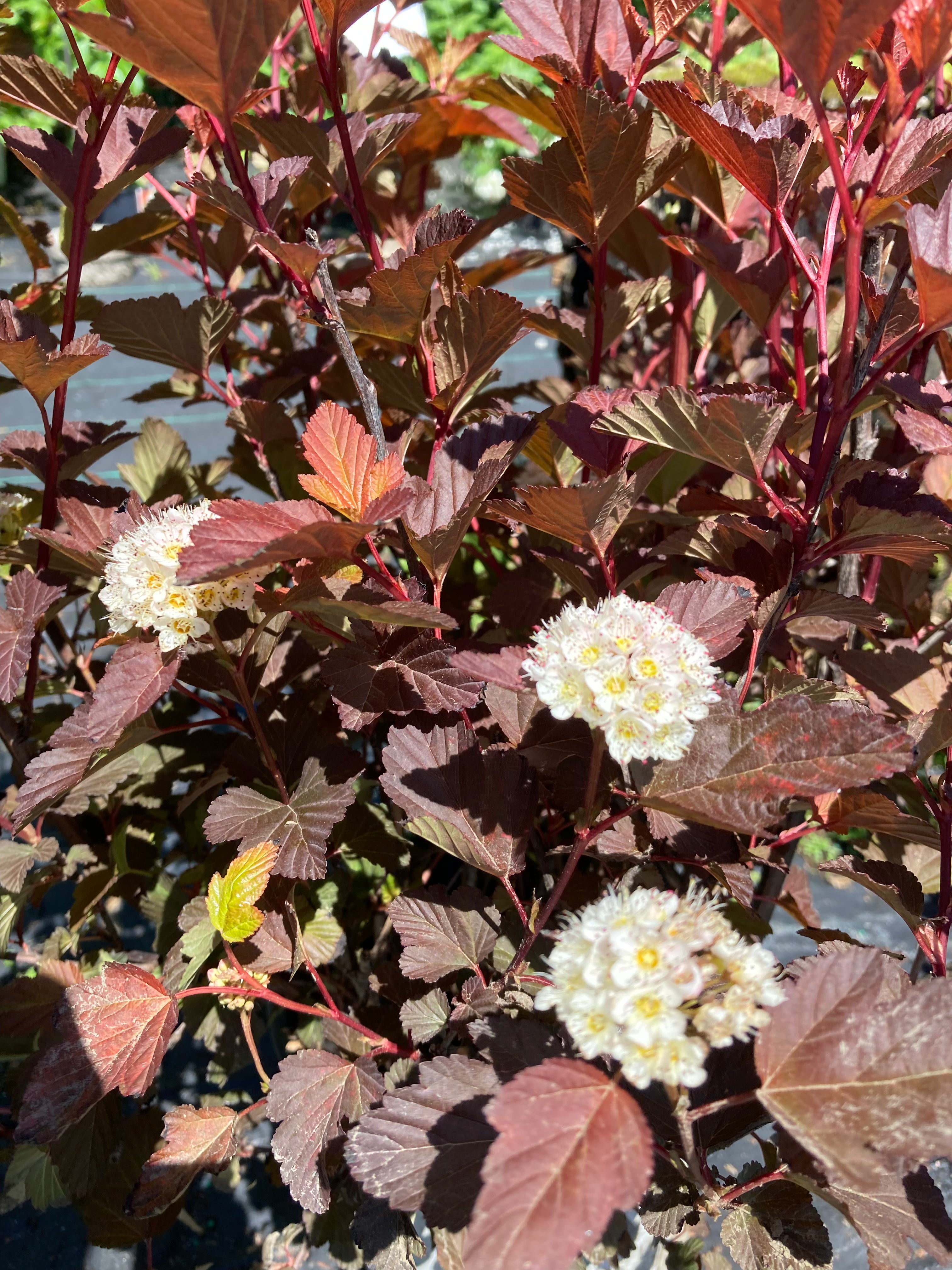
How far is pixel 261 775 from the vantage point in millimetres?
974

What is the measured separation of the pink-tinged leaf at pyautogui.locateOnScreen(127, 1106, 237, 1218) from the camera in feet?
2.83

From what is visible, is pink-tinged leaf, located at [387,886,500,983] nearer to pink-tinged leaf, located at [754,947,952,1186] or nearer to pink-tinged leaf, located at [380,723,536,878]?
pink-tinged leaf, located at [380,723,536,878]

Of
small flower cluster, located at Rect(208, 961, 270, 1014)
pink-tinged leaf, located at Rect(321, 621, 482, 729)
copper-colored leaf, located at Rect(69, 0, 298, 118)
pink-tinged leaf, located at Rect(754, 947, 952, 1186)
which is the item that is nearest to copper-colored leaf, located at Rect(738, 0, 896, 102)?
copper-colored leaf, located at Rect(69, 0, 298, 118)

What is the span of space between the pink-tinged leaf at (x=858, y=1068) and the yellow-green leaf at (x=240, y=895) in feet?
1.38

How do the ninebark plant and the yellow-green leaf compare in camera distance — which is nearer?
the ninebark plant

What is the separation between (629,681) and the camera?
60cm

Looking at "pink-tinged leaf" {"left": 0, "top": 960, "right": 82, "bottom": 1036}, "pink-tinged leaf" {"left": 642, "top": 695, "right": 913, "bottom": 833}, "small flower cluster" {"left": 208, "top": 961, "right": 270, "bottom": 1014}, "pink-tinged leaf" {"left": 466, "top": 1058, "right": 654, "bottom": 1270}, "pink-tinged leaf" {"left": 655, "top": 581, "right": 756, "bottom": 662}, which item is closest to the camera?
"pink-tinged leaf" {"left": 466, "top": 1058, "right": 654, "bottom": 1270}

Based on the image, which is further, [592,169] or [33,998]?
[33,998]

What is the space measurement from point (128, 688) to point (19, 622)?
24 centimetres

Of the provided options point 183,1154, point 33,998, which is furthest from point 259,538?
point 33,998

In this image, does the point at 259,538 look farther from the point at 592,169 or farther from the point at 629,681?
the point at 592,169

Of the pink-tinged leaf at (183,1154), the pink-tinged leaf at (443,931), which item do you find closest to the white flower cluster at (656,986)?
the pink-tinged leaf at (443,931)

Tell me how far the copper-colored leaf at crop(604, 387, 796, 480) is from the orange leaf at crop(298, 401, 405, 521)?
0.63ft

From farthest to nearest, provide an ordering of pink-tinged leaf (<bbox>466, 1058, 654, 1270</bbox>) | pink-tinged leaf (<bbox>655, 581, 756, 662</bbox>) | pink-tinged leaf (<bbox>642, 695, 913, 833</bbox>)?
pink-tinged leaf (<bbox>655, 581, 756, 662</bbox>) < pink-tinged leaf (<bbox>642, 695, 913, 833</bbox>) < pink-tinged leaf (<bbox>466, 1058, 654, 1270</bbox>)
